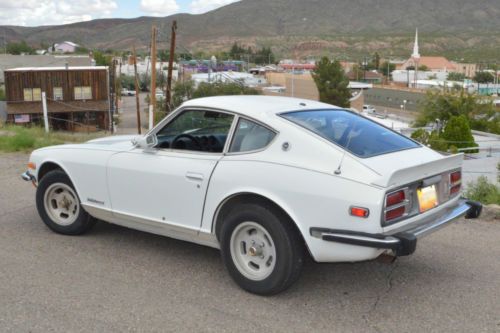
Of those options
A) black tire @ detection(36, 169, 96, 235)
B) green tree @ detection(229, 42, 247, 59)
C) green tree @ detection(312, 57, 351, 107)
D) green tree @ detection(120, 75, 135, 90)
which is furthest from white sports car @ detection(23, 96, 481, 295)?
green tree @ detection(229, 42, 247, 59)

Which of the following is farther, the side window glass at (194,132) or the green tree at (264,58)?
the green tree at (264,58)

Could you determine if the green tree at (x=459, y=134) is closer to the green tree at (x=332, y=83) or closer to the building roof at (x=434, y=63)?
the green tree at (x=332, y=83)

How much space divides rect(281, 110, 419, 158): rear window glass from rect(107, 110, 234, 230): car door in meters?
0.66

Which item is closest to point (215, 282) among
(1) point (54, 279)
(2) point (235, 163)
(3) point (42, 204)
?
(2) point (235, 163)

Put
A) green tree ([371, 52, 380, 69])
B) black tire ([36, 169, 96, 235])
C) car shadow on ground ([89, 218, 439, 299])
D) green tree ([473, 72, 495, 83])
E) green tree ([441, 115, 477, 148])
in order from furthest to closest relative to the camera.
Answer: green tree ([371, 52, 380, 69])
green tree ([473, 72, 495, 83])
green tree ([441, 115, 477, 148])
black tire ([36, 169, 96, 235])
car shadow on ground ([89, 218, 439, 299])

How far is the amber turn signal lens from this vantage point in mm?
3691

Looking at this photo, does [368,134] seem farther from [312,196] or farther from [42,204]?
[42,204]

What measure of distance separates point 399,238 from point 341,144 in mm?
854

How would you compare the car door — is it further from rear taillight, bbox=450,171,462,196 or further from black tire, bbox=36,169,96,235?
rear taillight, bbox=450,171,462,196

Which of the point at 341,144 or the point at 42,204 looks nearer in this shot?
the point at 341,144

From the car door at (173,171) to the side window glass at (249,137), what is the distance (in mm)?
148

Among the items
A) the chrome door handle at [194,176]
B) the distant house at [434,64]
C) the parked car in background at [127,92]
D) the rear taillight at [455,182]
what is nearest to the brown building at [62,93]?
the chrome door handle at [194,176]

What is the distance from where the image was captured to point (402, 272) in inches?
189

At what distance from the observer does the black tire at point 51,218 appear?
5520 mm
